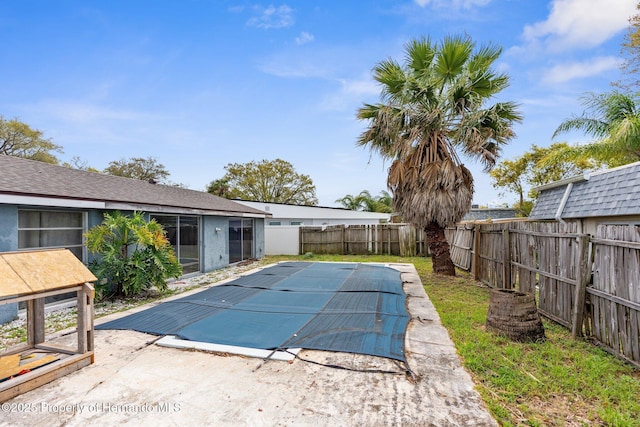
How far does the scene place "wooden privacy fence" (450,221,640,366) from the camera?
342cm

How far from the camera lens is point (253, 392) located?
3.02 m

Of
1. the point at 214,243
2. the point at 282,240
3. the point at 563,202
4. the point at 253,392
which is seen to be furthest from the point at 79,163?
the point at 563,202

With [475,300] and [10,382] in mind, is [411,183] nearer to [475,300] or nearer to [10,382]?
[475,300]

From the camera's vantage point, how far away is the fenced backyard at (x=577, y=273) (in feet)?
11.3

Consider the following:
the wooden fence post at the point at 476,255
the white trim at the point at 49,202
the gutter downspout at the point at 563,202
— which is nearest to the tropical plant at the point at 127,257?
the white trim at the point at 49,202

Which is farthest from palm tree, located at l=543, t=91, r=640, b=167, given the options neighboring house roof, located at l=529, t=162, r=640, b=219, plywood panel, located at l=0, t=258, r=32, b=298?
plywood panel, located at l=0, t=258, r=32, b=298

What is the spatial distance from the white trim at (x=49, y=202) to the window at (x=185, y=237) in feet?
6.78

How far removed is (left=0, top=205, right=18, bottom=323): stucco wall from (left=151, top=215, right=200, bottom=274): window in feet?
10.9

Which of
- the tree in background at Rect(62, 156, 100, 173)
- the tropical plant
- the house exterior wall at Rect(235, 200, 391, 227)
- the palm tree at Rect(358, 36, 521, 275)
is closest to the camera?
the tropical plant

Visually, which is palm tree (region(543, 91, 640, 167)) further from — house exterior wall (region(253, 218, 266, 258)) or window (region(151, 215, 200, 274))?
window (region(151, 215, 200, 274))

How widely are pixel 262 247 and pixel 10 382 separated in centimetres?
1242

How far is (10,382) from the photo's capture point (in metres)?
2.94

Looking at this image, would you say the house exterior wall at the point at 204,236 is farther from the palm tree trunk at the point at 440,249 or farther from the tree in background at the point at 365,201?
the tree in background at the point at 365,201

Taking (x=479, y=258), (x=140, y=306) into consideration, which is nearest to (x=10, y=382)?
(x=140, y=306)
